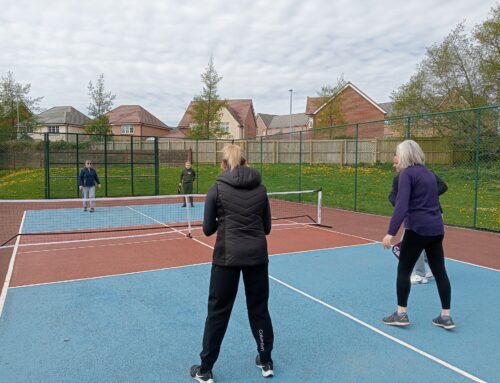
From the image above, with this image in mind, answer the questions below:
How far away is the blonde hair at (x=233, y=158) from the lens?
3234 millimetres

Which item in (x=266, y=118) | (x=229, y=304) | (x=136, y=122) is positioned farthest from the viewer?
(x=266, y=118)

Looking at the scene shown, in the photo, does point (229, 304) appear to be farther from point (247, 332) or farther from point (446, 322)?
point (446, 322)

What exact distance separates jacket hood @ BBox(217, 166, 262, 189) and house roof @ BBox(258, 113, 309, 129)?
7640 cm

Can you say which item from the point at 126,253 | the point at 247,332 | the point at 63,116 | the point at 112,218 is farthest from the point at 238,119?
the point at 247,332

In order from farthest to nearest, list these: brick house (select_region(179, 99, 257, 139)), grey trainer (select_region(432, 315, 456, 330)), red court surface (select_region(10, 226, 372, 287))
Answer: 1. brick house (select_region(179, 99, 257, 139))
2. red court surface (select_region(10, 226, 372, 287))
3. grey trainer (select_region(432, 315, 456, 330))

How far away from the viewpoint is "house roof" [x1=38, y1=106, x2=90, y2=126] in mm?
57853

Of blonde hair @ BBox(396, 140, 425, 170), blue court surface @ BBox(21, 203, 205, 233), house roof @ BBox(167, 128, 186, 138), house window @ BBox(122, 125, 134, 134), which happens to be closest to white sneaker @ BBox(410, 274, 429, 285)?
blonde hair @ BBox(396, 140, 425, 170)

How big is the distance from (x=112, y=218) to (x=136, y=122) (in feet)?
150

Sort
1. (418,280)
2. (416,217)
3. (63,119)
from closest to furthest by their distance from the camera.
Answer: (416,217), (418,280), (63,119)

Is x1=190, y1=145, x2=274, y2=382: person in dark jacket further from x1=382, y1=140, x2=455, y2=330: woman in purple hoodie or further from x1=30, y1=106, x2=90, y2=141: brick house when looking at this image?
x1=30, y1=106, x2=90, y2=141: brick house

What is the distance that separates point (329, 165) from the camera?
2278 cm

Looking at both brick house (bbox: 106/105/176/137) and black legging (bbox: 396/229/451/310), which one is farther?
brick house (bbox: 106/105/176/137)

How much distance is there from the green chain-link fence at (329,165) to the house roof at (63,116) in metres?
36.8

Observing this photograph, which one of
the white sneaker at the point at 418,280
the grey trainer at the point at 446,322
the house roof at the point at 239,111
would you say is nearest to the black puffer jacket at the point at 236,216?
the grey trainer at the point at 446,322
